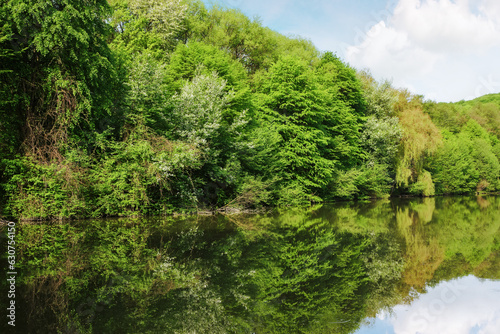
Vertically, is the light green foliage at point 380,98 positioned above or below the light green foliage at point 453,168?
above

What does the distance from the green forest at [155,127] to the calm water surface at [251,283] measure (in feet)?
13.0

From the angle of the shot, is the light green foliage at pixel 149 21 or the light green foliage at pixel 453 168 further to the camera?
the light green foliage at pixel 453 168

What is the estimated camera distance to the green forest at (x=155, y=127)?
15500 mm

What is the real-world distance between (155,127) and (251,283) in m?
14.1

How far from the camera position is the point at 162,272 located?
7688mm

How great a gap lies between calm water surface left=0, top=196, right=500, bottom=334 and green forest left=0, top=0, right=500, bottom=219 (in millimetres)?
3949

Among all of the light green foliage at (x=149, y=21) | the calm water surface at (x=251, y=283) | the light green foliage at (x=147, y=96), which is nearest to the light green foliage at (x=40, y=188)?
the calm water surface at (x=251, y=283)

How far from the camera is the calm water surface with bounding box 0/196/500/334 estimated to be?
17.5ft

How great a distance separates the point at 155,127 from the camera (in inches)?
774

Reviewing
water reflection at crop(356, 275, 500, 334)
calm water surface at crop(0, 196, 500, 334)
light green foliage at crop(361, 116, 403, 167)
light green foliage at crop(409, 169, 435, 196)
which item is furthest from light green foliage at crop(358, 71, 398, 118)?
water reflection at crop(356, 275, 500, 334)

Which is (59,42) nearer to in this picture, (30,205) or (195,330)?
(30,205)

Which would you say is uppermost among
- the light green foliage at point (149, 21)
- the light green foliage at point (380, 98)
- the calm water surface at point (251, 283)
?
the light green foliage at point (149, 21)

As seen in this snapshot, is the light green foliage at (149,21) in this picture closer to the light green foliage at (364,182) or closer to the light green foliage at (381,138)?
the light green foliage at (364,182)

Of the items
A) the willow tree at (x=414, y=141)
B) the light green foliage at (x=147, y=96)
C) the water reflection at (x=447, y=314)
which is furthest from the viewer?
the willow tree at (x=414, y=141)
